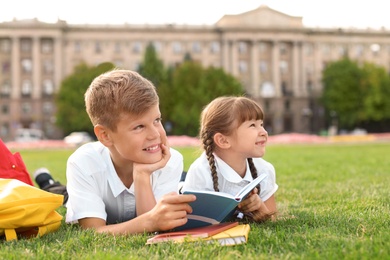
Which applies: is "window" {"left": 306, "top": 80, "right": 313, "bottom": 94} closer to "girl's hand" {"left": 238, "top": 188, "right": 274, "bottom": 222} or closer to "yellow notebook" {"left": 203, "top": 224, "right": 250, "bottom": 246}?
"girl's hand" {"left": 238, "top": 188, "right": 274, "bottom": 222}

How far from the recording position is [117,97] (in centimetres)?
397

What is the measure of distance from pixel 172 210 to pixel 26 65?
73.2m

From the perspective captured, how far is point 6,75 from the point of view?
73.2 meters

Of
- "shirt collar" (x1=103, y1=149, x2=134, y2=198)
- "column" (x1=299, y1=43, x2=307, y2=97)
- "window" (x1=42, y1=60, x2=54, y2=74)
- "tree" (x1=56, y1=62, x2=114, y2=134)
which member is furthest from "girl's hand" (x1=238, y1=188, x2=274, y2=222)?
"column" (x1=299, y1=43, x2=307, y2=97)

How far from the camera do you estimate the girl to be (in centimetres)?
461

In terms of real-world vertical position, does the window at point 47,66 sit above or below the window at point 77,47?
below

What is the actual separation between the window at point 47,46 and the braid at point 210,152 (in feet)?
234

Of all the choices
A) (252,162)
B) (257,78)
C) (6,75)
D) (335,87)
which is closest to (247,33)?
(257,78)

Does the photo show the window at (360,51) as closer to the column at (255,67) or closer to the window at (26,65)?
the column at (255,67)

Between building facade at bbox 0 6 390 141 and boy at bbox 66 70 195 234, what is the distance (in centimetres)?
6700

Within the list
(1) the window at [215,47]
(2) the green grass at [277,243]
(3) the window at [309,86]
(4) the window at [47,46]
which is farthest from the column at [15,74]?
(2) the green grass at [277,243]

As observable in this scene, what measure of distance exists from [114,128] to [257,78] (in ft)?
242

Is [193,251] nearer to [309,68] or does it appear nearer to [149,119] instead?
[149,119]

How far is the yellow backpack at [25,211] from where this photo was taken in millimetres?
4008
